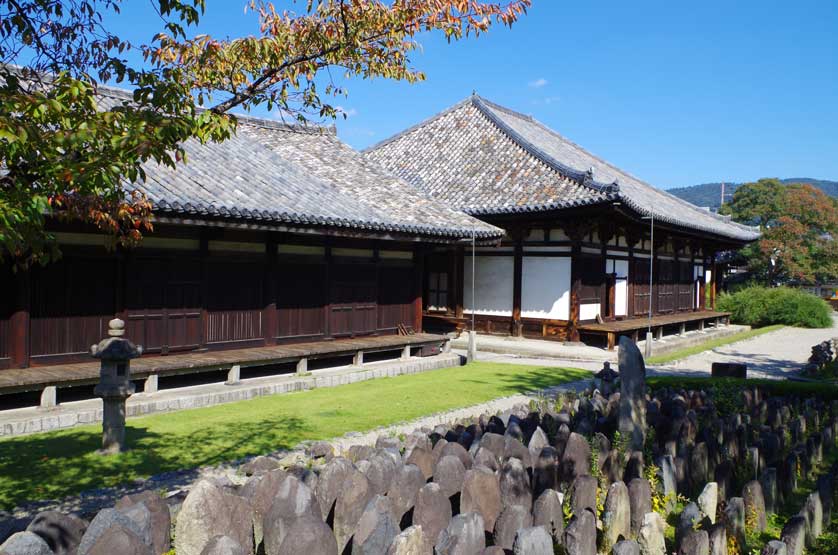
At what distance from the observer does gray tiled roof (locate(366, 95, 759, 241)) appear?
755 inches

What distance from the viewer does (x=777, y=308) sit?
104 ft

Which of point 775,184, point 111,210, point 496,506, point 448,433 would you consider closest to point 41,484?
point 111,210

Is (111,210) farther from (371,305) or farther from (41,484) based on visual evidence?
(371,305)

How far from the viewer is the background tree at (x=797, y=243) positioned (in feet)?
139

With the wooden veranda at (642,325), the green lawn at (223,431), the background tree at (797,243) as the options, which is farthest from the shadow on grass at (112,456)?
the background tree at (797,243)

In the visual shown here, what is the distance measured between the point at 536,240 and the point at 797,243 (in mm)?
31096

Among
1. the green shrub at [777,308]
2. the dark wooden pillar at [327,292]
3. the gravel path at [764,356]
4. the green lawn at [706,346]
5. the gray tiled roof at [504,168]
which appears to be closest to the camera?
the dark wooden pillar at [327,292]

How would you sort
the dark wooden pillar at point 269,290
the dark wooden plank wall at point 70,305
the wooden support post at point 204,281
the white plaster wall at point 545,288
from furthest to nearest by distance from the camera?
the white plaster wall at point 545,288, the dark wooden pillar at point 269,290, the wooden support post at point 204,281, the dark wooden plank wall at point 70,305

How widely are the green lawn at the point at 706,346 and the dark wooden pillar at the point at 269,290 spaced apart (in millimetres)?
10189

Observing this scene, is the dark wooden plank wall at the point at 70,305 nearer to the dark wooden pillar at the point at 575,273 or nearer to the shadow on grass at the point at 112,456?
the shadow on grass at the point at 112,456

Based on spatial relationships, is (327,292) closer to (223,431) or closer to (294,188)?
(294,188)

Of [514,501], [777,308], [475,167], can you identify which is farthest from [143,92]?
Result: [777,308]

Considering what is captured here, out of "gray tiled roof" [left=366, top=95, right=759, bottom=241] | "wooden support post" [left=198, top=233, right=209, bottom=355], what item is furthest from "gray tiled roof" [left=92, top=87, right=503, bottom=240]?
"gray tiled roof" [left=366, top=95, right=759, bottom=241]

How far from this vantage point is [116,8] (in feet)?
16.5
